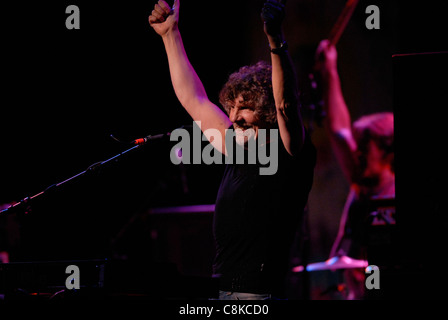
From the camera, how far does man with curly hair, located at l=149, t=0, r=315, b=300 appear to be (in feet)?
6.96

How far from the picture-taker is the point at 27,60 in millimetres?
5152

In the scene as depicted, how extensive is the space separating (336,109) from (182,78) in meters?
2.78

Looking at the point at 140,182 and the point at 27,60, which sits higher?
the point at 27,60

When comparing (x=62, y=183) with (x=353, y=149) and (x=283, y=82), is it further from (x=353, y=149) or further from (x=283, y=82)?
(x=353, y=149)

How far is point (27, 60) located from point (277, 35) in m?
3.77

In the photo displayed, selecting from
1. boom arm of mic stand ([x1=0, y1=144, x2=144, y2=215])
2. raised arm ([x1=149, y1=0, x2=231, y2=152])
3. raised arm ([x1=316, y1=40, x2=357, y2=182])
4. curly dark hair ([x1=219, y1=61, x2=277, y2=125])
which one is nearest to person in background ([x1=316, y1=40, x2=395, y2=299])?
raised arm ([x1=316, y1=40, x2=357, y2=182])

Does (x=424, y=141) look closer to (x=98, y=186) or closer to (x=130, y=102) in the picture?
(x=130, y=102)

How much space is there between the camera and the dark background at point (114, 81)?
5.09m

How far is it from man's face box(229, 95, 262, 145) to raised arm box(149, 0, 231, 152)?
0.28 metres

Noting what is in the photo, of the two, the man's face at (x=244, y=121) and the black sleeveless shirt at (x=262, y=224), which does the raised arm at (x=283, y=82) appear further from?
the man's face at (x=244, y=121)

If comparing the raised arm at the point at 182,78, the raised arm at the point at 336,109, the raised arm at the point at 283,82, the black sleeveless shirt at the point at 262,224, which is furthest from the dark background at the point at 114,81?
the raised arm at the point at 283,82

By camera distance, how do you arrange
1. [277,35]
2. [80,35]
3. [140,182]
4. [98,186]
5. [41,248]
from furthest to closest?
1. [140,182]
2. [98,186]
3. [80,35]
4. [41,248]
5. [277,35]
